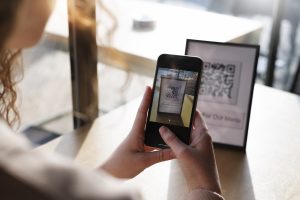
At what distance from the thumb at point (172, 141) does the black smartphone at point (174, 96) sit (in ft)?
0.08

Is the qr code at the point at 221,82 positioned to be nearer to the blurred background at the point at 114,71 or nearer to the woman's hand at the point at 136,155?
the woman's hand at the point at 136,155

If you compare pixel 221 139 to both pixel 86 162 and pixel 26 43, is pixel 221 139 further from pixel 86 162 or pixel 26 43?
pixel 26 43

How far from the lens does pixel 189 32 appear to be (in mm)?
1593

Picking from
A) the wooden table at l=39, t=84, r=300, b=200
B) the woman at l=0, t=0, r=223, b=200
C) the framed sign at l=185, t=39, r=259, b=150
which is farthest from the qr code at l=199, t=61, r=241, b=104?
the woman at l=0, t=0, r=223, b=200

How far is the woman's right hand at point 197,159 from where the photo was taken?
2.77 ft

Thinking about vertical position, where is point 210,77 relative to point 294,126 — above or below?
above

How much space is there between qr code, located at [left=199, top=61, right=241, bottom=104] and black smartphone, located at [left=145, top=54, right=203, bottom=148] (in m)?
0.22

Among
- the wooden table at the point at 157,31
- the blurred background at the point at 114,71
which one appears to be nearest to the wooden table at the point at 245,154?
the wooden table at the point at 157,31

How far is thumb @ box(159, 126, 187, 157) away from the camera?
0.90m


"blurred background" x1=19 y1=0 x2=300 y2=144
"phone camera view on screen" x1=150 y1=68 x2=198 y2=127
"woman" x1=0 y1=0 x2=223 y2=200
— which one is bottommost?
"blurred background" x1=19 y1=0 x2=300 y2=144

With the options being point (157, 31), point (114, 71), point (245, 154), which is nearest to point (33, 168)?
point (245, 154)

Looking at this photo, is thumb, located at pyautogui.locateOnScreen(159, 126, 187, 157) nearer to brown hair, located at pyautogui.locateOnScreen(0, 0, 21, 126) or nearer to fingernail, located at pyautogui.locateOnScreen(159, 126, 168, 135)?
fingernail, located at pyautogui.locateOnScreen(159, 126, 168, 135)

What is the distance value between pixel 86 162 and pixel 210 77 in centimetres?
38

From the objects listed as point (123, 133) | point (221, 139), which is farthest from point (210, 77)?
point (123, 133)
